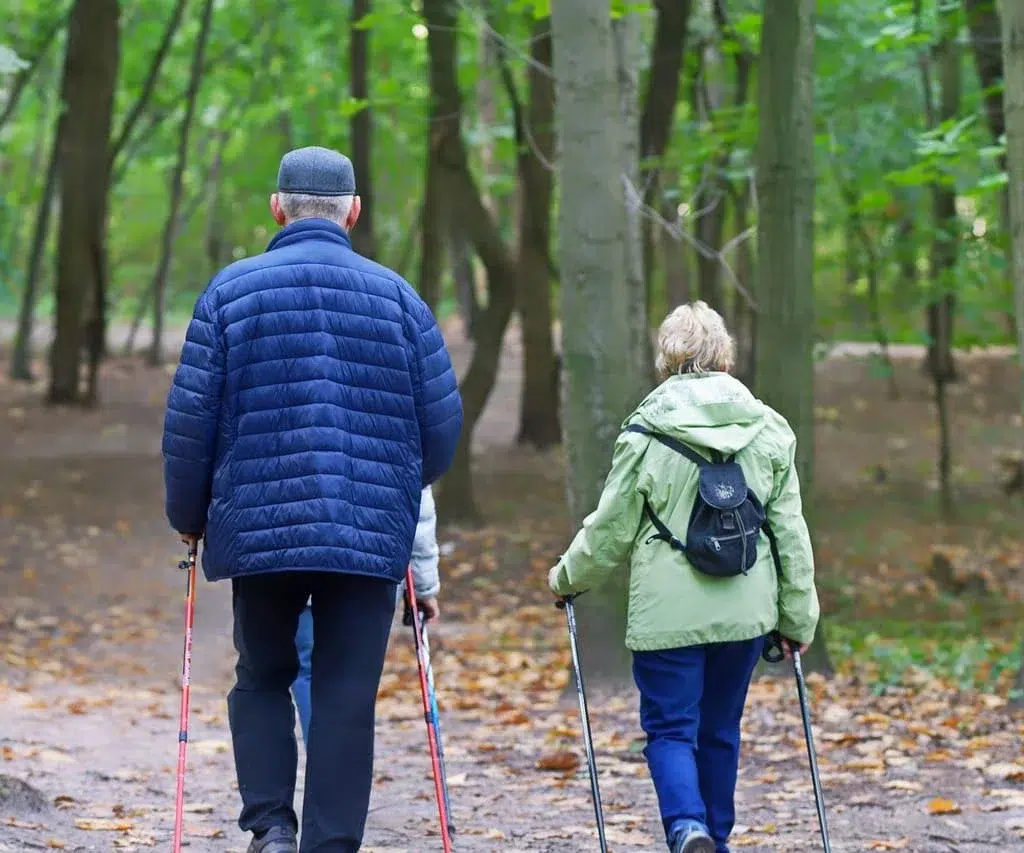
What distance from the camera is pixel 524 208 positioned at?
1817cm

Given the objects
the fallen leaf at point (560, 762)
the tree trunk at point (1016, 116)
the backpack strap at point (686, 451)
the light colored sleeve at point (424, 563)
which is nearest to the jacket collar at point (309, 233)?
the light colored sleeve at point (424, 563)

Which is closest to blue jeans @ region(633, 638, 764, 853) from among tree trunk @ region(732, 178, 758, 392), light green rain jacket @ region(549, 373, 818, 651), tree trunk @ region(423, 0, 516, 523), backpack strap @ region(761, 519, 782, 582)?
light green rain jacket @ region(549, 373, 818, 651)

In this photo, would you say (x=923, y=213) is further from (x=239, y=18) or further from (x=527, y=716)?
(x=527, y=716)

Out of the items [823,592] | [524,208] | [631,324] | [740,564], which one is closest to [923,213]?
[524,208]

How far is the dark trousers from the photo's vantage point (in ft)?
14.4

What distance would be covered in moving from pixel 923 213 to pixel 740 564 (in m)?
19.9

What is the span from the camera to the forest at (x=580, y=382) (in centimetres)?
705

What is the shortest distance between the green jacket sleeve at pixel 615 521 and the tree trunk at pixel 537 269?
10.5 m

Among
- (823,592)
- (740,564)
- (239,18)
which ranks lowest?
(823,592)

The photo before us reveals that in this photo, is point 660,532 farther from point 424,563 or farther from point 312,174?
point 312,174

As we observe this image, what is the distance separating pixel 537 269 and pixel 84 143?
6791 mm

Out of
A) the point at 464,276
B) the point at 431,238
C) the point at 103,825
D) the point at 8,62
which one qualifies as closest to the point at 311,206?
the point at 103,825

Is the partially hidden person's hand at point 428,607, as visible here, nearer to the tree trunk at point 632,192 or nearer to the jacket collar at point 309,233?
the jacket collar at point 309,233

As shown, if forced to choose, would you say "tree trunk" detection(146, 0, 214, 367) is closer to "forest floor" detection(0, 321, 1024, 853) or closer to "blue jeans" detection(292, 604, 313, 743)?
"forest floor" detection(0, 321, 1024, 853)
